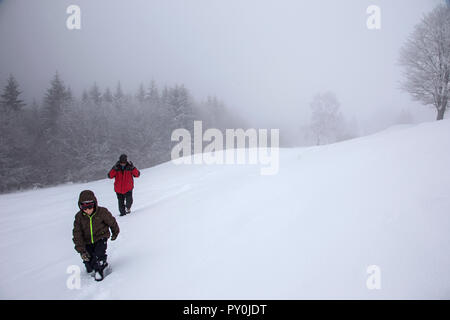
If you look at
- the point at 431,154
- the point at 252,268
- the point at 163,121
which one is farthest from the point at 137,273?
the point at 163,121

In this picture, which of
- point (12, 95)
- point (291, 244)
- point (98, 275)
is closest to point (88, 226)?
point (98, 275)

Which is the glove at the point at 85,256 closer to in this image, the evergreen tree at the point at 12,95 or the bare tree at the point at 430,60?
the bare tree at the point at 430,60

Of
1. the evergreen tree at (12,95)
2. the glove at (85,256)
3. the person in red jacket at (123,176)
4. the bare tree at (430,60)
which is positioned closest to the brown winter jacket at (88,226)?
the glove at (85,256)

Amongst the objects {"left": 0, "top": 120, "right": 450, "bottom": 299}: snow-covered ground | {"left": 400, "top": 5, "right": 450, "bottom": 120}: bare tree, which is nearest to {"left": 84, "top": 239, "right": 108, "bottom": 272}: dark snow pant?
{"left": 0, "top": 120, "right": 450, "bottom": 299}: snow-covered ground

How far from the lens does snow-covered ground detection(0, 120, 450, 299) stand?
2.50 metres

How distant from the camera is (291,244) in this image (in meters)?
3.16

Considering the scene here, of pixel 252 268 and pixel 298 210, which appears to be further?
pixel 298 210

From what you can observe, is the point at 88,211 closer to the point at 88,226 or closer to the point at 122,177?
the point at 88,226

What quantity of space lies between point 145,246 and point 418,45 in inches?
858

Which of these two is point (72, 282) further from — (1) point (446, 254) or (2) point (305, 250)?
(1) point (446, 254)

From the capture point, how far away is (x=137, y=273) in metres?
3.30

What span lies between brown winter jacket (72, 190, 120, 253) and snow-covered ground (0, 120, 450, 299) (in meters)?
0.62

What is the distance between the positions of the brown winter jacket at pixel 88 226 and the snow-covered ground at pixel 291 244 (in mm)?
620

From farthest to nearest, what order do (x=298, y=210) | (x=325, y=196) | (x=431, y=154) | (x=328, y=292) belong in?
(x=431, y=154)
(x=325, y=196)
(x=298, y=210)
(x=328, y=292)
